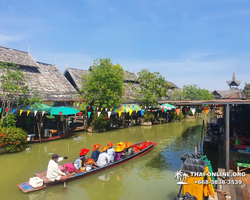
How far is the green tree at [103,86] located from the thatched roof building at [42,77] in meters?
1.73

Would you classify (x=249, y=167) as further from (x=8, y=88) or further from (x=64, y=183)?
(x=8, y=88)

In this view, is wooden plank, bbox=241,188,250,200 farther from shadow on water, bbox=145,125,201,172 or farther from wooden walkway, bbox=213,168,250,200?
shadow on water, bbox=145,125,201,172

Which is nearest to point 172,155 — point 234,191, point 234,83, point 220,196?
point 234,191

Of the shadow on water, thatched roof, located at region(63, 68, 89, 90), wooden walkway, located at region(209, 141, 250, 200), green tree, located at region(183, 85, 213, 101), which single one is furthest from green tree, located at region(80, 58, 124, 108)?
green tree, located at region(183, 85, 213, 101)

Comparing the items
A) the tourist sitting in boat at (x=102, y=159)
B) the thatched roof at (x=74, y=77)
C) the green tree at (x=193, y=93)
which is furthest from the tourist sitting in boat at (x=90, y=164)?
the green tree at (x=193, y=93)

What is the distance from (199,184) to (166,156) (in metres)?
6.71

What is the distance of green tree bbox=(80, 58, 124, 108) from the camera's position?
17859mm

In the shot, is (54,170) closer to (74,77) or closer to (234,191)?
(234,191)

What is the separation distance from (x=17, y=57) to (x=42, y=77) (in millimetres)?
3122

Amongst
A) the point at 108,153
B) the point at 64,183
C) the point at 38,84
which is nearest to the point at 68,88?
the point at 38,84

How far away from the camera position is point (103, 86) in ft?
57.9

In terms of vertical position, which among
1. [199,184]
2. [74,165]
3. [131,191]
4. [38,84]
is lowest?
[131,191]

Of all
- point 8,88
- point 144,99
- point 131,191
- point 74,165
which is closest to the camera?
point 131,191

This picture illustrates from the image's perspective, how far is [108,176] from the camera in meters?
8.82
